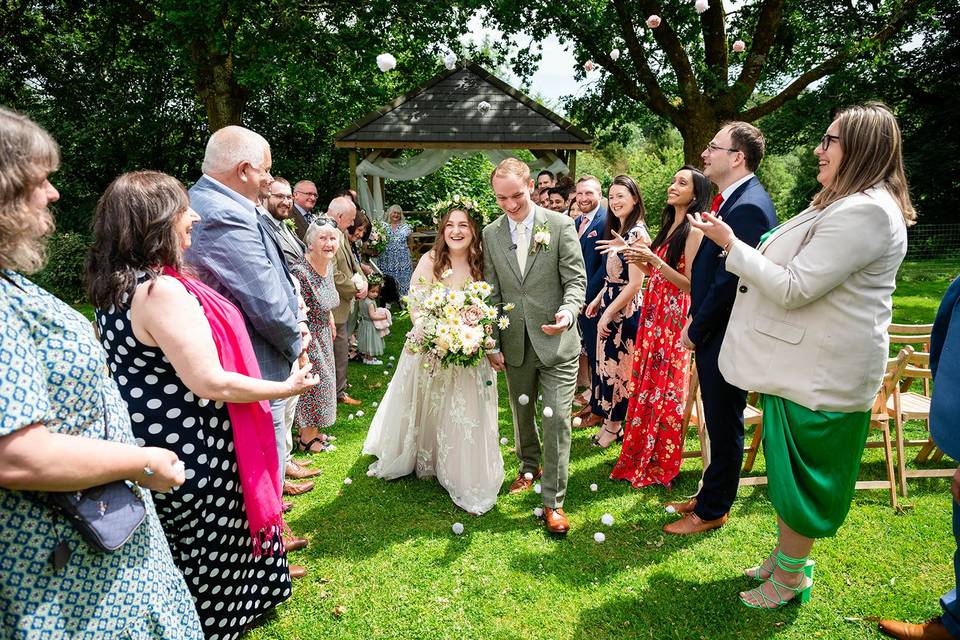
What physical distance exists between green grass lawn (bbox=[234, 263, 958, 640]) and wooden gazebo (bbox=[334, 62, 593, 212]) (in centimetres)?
1048

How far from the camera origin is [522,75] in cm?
1566

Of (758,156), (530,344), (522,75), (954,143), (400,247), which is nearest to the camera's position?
(758,156)

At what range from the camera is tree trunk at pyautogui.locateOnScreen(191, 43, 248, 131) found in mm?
12156

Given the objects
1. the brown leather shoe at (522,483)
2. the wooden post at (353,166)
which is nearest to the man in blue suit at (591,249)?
the brown leather shoe at (522,483)

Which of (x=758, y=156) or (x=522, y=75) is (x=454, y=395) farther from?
(x=522, y=75)

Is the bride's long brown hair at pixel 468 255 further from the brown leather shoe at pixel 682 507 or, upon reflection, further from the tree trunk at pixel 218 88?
the tree trunk at pixel 218 88

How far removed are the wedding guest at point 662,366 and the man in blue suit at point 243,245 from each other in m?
2.75

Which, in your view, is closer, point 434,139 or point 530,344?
point 530,344

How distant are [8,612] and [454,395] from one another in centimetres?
310

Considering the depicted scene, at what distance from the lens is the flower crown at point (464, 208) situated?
14.3ft

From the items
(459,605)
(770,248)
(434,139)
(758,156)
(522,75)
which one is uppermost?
(522,75)

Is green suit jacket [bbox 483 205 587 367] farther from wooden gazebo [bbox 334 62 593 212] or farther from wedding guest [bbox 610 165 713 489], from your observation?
wooden gazebo [bbox 334 62 593 212]

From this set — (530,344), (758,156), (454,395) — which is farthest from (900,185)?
(454,395)

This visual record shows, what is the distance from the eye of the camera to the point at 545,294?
4.03 m
